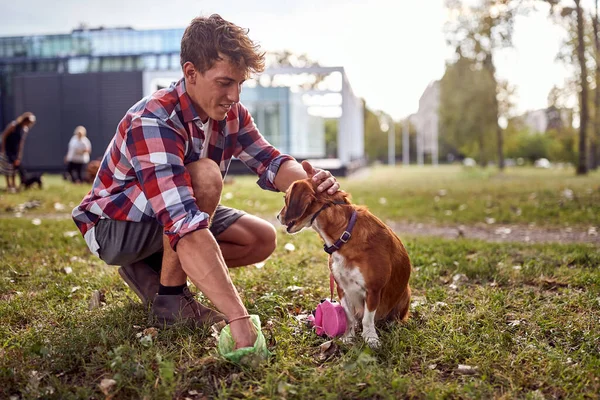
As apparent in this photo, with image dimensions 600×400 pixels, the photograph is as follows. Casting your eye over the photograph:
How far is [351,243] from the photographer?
294cm

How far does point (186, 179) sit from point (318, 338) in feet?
3.85

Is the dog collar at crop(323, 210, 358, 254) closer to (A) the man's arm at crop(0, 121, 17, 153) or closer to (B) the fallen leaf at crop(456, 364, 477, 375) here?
(B) the fallen leaf at crop(456, 364, 477, 375)

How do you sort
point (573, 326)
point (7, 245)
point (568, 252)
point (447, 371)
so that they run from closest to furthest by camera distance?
point (447, 371) < point (573, 326) < point (568, 252) < point (7, 245)

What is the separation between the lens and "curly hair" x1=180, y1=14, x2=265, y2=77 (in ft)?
9.71

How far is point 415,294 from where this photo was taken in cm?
417

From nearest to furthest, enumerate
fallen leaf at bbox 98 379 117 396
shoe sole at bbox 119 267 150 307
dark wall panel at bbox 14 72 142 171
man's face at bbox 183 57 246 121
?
fallen leaf at bbox 98 379 117 396, man's face at bbox 183 57 246 121, shoe sole at bbox 119 267 150 307, dark wall panel at bbox 14 72 142 171

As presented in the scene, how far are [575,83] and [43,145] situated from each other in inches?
1021

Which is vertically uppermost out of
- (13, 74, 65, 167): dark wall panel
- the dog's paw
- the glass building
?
the glass building

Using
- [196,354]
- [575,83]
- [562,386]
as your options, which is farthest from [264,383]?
[575,83]

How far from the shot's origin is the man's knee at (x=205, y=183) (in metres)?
3.18

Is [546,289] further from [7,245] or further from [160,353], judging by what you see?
[7,245]

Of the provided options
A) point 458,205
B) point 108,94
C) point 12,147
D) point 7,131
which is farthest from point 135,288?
point 108,94

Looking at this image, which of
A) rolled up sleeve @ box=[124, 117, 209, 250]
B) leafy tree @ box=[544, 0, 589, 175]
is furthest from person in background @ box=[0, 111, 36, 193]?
leafy tree @ box=[544, 0, 589, 175]

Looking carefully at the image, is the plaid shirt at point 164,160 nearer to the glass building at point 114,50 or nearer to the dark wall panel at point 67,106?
the dark wall panel at point 67,106
